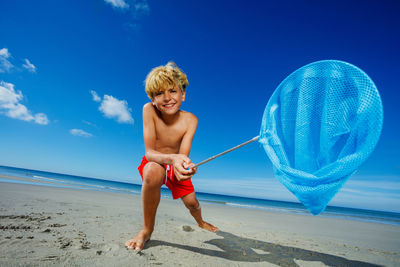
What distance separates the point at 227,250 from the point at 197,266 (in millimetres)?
660

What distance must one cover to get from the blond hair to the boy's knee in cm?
87

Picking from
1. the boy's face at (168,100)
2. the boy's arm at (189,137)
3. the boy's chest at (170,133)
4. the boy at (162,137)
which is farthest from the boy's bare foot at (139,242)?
the boy's face at (168,100)

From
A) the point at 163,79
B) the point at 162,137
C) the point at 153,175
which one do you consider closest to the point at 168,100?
the point at 163,79

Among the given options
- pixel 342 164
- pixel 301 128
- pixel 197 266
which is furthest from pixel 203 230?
pixel 342 164

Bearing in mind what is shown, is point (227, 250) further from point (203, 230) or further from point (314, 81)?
point (314, 81)

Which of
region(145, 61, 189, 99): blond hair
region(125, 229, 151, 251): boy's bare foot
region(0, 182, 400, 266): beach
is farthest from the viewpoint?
region(145, 61, 189, 99): blond hair

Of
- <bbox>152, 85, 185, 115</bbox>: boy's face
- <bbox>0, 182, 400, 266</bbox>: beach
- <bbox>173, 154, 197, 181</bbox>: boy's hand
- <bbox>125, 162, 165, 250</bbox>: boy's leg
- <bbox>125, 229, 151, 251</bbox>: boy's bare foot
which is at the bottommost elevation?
<bbox>0, 182, 400, 266</bbox>: beach

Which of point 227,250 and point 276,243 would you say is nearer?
point 227,250

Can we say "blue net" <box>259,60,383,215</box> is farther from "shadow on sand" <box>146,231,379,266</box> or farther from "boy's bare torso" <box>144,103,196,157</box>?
"boy's bare torso" <box>144,103,196,157</box>

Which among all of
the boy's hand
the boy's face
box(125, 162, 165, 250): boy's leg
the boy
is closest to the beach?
box(125, 162, 165, 250): boy's leg

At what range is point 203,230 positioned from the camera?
3236 millimetres

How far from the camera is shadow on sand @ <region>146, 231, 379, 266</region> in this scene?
2.24m

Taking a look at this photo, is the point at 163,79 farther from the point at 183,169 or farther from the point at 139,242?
the point at 139,242

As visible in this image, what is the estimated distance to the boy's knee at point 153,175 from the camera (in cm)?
222
